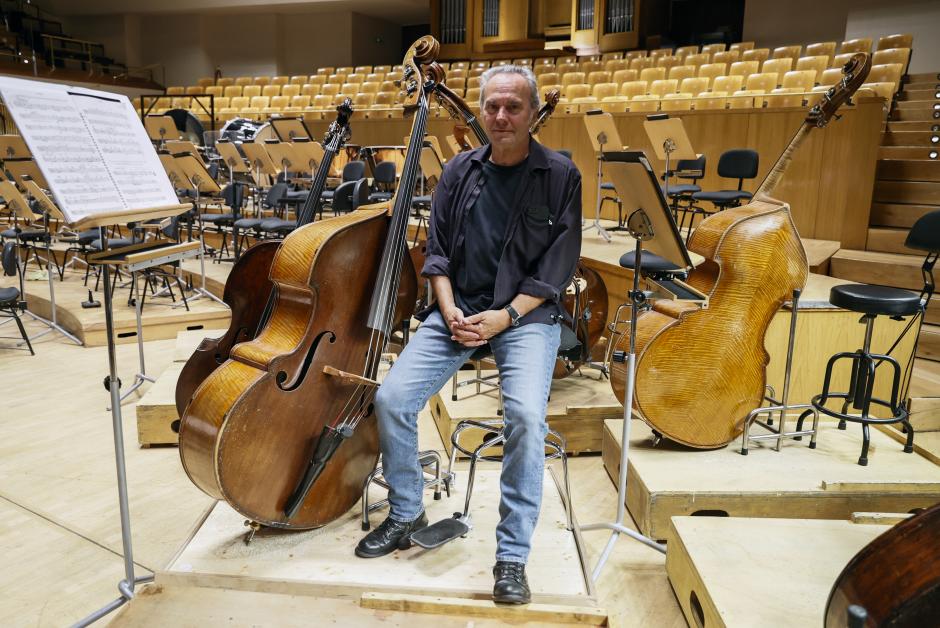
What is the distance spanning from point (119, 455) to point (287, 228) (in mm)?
3918

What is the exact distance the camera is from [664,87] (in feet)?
29.5

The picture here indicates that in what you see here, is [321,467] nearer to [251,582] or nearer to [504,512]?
[251,582]

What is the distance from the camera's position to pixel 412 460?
80.2 inches

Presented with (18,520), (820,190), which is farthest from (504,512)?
(820,190)

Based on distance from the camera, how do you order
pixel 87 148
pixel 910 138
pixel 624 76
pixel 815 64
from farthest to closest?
pixel 624 76 → pixel 815 64 → pixel 910 138 → pixel 87 148

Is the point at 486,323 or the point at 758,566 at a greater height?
the point at 486,323

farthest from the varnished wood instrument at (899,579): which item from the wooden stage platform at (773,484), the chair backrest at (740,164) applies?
the chair backrest at (740,164)

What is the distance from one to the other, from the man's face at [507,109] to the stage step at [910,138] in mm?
5809

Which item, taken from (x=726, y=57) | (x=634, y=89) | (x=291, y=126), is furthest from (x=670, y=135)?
(x=726, y=57)

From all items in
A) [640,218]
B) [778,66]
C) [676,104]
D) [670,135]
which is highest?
[778,66]

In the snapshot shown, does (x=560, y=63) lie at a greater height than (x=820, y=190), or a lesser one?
greater

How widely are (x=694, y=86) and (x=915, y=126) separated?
2.83 m

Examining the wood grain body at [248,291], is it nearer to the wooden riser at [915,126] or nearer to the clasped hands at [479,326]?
the clasped hands at [479,326]

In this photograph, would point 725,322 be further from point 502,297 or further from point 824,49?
point 824,49
